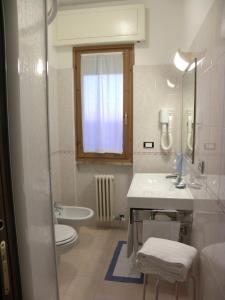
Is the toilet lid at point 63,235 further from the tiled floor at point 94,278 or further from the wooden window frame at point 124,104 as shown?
the wooden window frame at point 124,104

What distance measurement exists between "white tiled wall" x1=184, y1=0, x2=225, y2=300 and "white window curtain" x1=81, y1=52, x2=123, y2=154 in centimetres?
128

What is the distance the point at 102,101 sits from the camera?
288cm

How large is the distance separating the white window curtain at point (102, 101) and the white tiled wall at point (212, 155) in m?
1.28

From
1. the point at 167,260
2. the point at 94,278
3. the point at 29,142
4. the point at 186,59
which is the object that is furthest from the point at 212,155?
the point at 94,278

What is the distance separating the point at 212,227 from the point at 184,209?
24.9 inches

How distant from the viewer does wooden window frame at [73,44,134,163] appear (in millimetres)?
2793

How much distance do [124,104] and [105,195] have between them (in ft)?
3.68

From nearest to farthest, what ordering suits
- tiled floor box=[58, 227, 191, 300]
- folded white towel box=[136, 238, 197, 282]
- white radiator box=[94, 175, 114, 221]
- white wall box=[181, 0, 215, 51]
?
folded white towel box=[136, 238, 197, 282]
tiled floor box=[58, 227, 191, 300]
white wall box=[181, 0, 215, 51]
white radiator box=[94, 175, 114, 221]

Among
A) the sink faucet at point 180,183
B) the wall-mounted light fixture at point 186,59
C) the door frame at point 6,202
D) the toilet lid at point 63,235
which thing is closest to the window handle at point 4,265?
the door frame at point 6,202

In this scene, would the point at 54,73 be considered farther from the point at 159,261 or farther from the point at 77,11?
the point at 159,261

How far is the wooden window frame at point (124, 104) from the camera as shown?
279cm

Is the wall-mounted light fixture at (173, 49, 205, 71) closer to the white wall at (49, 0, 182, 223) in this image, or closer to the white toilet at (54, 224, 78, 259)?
the white wall at (49, 0, 182, 223)

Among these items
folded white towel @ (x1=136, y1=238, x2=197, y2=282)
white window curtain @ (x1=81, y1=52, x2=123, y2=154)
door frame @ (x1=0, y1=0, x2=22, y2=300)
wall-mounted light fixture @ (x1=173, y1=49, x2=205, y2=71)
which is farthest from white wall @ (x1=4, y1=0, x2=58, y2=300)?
white window curtain @ (x1=81, y1=52, x2=123, y2=154)

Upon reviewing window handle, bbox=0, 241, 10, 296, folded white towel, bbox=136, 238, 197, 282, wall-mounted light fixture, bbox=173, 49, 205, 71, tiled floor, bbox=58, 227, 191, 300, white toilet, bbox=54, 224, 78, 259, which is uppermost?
wall-mounted light fixture, bbox=173, 49, 205, 71
